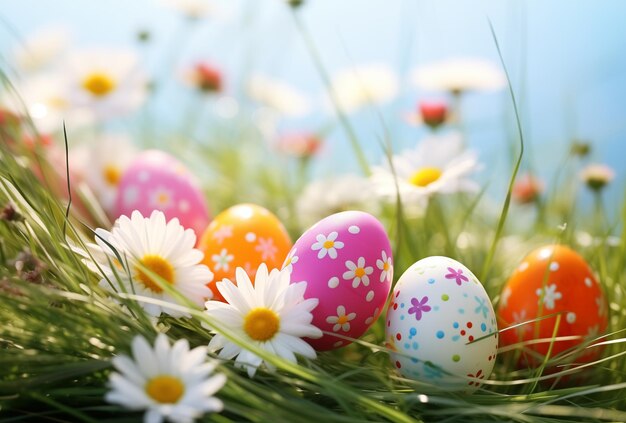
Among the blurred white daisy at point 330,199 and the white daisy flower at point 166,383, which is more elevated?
the blurred white daisy at point 330,199

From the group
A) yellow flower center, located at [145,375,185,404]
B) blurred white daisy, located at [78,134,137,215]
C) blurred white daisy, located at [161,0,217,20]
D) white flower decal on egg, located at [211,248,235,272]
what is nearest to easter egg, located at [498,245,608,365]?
white flower decal on egg, located at [211,248,235,272]

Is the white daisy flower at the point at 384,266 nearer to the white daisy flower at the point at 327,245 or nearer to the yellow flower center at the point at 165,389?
the white daisy flower at the point at 327,245

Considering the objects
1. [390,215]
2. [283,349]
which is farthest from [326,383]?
[390,215]

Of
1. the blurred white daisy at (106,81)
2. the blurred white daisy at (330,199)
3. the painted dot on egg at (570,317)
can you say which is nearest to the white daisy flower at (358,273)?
the painted dot on egg at (570,317)

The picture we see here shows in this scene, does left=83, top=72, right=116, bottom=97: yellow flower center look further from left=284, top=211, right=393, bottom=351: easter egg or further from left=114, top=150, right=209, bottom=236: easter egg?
left=284, top=211, right=393, bottom=351: easter egg

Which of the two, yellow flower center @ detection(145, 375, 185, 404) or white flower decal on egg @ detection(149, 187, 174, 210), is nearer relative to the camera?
yellow flower center @ detection(145, 375, 185, 404)

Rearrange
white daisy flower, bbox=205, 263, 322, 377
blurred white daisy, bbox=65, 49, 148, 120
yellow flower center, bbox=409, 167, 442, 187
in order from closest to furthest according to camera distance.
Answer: white daisy flower, bbox=205, 263, 322, 377 → yellow flower center, bbox=409, 167, 442, 187 → blurred white daisy, bbox=65, 49, 148, 120

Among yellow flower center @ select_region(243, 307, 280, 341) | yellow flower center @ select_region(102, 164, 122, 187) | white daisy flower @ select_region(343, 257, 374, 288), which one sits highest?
yellow flower center @ select_region(102, 164, 122, 187)

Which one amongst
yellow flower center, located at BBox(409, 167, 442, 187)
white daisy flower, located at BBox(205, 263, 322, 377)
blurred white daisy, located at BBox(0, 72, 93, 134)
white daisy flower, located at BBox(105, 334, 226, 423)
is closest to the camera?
white daisy flower, located at BBox(105, 334, 226, 423)
